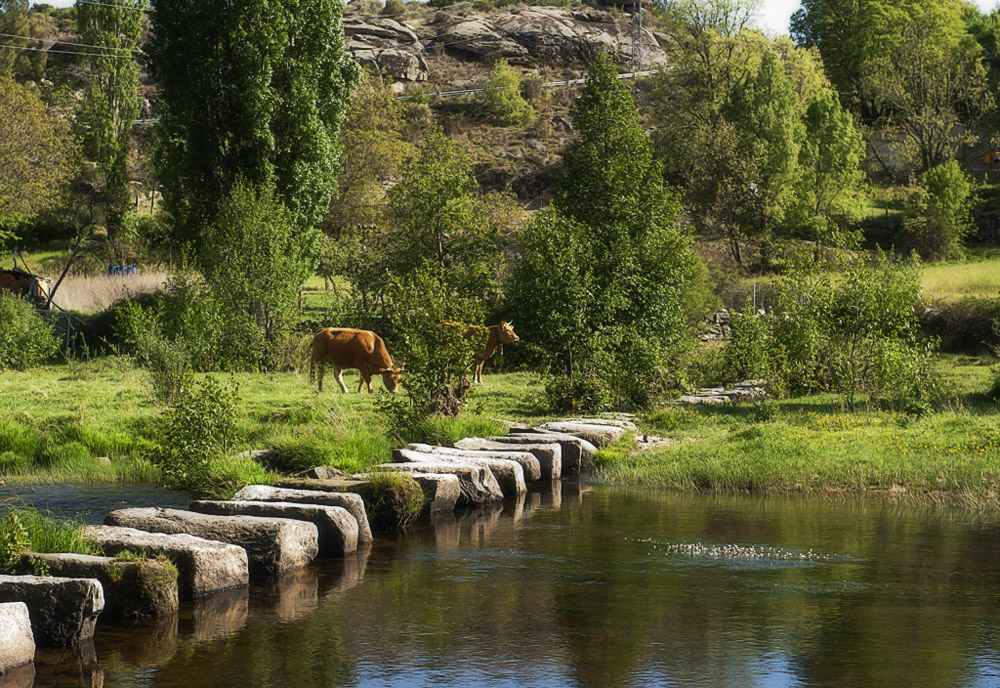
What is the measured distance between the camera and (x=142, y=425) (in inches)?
625

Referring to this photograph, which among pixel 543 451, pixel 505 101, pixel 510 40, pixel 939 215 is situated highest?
pixel 510 40

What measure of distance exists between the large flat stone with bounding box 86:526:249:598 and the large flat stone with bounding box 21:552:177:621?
396 mm

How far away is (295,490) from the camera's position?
10391 mm

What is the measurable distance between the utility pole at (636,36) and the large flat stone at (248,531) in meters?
84.3

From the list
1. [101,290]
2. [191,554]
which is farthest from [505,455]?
[101,290]

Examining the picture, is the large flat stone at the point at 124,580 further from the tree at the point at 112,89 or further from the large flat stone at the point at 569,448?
the tree at the point at 112,89

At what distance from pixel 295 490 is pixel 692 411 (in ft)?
32.4

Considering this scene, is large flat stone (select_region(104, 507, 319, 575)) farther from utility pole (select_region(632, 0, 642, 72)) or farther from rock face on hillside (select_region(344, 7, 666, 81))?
rock face on hillside (select_region(344, 7, 666, 81))

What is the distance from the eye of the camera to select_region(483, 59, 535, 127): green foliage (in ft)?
279

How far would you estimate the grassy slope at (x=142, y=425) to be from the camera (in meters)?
13.3

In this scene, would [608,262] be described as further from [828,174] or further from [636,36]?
[636,36]

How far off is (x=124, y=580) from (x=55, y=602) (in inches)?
27.5

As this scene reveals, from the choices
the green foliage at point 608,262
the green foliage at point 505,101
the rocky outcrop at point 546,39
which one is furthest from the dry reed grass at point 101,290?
the rocky outcrop at point 546,39

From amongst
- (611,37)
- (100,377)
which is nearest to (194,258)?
(100,377)
